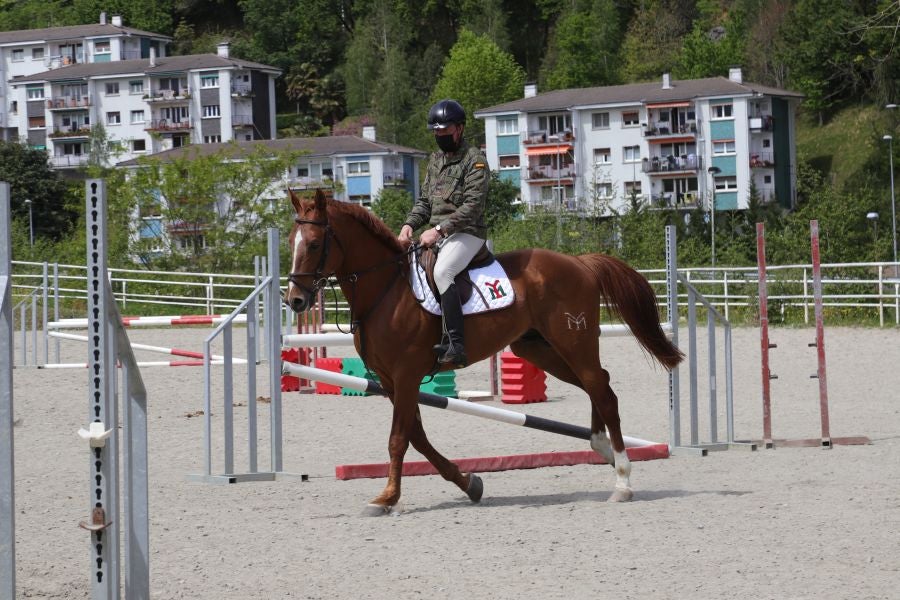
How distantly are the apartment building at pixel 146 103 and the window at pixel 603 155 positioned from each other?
3033 centimetres

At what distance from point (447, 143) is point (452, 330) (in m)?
1.26

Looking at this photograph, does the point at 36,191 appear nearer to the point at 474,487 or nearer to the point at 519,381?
the point at 519,381

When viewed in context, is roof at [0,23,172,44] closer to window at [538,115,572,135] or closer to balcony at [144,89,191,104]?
balcony at [144,89,191,104]

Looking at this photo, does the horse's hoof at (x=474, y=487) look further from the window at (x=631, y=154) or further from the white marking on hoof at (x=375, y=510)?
the window at (x=631, y=154)

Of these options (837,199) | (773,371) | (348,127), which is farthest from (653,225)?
(348,127)

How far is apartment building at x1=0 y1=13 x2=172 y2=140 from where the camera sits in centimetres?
10875

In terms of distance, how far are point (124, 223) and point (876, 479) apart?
39.0 m

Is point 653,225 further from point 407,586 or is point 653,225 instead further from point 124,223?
point 407,586

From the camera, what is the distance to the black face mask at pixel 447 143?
8367 mm

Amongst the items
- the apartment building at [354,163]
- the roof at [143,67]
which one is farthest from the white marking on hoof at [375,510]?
the roof at [143,67]

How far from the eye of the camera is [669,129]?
78.2m

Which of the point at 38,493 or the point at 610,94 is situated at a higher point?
the point at 610,94

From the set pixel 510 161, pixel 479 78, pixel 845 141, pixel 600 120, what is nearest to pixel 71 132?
pixel 479 78

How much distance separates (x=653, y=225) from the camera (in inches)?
1578
